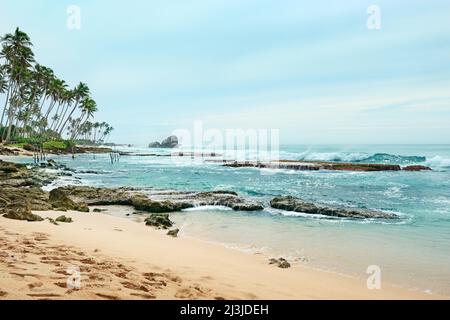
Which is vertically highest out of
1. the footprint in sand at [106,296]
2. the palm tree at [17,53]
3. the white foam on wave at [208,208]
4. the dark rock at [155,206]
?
the palm tree at [17,53]

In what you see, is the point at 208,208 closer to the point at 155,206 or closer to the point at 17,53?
the point at 155,206

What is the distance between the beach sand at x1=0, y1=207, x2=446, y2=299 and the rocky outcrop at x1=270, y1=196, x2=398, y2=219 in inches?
316

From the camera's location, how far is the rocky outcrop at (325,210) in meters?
15.3

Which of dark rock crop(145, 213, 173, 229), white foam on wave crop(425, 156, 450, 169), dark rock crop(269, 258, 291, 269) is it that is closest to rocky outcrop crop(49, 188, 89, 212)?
dark rock crop(145, 213, 173, 229)

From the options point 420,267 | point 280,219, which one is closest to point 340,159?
point 280,219

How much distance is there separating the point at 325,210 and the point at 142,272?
11888 mm

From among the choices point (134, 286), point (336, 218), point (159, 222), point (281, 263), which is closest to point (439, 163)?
point (336, 218)

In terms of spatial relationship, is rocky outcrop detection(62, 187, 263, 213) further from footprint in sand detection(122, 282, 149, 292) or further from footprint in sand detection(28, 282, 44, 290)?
footprint in sand detection(28, 282, 44, 290)

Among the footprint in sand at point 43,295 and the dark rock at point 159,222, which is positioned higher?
the footprint in sand at point 43,295

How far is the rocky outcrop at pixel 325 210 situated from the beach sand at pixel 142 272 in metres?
8.03

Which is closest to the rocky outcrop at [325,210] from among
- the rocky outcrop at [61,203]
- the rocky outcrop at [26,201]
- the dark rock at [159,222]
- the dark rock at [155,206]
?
the dark rock at [155,206]

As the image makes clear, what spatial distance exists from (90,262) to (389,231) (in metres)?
10.3

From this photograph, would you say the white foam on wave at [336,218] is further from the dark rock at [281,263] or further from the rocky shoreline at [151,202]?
the dark rock at [281,263]
